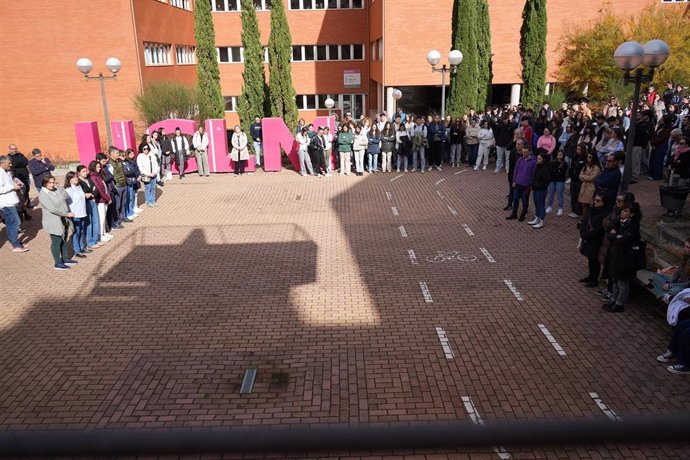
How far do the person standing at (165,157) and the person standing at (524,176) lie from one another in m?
11.9

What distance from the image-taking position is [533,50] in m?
26.4

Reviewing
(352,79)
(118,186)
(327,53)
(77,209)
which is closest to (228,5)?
(327,53)

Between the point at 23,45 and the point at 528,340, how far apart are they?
94.5 ft

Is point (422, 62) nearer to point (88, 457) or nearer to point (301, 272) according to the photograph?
point (301, 272)

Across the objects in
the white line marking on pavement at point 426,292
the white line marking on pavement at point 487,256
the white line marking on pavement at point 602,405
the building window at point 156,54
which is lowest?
the white line marking on pavement at point 602,405

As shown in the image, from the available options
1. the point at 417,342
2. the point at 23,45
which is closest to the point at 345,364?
the point at 417,342

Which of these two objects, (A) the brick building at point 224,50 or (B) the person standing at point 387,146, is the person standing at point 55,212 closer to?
(B) the person standing at point 387,146

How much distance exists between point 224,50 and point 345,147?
971 inches

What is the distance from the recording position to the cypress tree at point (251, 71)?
24.4 m

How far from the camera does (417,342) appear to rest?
8.12 metres

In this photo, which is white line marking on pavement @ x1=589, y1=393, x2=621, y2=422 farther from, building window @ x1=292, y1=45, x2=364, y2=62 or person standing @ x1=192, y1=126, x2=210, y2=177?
building window @ x1=292, y1=45, x2=364, y2=62

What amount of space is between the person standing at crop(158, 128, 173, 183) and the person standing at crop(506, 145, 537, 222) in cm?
1190

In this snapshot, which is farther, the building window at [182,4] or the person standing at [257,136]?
the building window at [182,4]

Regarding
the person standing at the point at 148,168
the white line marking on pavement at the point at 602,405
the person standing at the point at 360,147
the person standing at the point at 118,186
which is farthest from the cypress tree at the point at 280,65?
the white line marking on pavement at the point at 602,405
